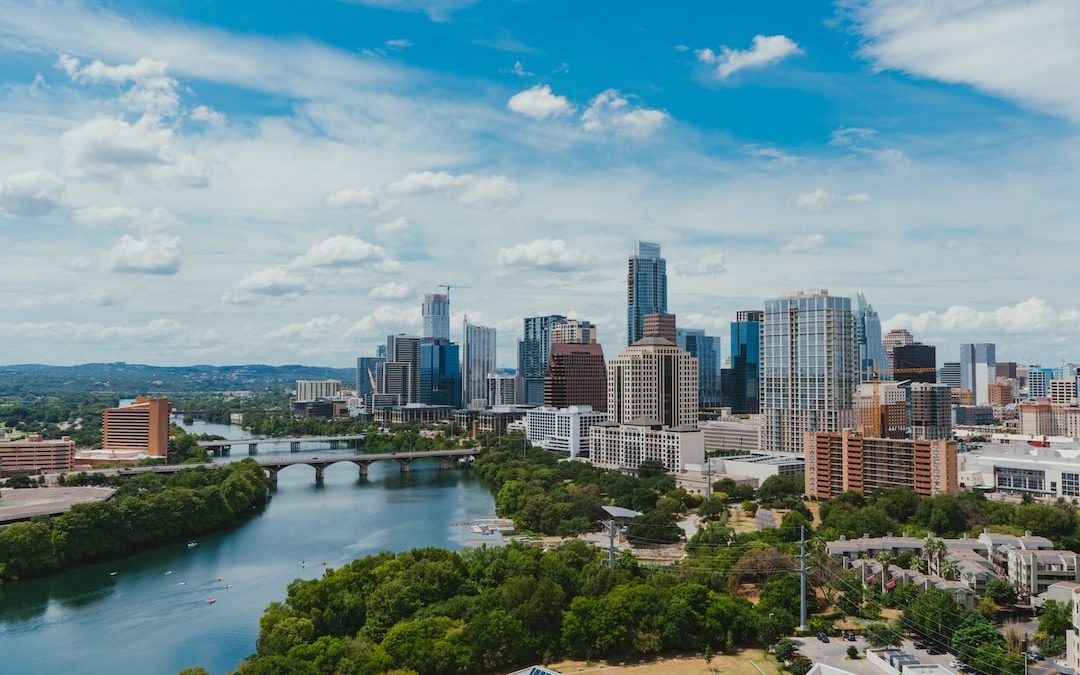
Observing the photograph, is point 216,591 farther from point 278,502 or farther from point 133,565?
point 278,502

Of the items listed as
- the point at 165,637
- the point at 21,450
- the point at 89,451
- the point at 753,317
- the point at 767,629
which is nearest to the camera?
the point at 767,629

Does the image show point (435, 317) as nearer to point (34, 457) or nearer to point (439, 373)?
point (439, 373)

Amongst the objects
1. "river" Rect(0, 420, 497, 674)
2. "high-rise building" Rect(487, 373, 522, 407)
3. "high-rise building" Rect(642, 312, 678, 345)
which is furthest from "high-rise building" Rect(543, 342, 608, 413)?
"river" Rect(0, 420, 497, 674)

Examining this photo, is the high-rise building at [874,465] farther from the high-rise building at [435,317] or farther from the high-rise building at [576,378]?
the high-rise building at [435,317]

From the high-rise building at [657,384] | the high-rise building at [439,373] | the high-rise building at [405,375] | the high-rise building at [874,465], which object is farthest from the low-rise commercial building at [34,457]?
the high-rise building at [439,373]

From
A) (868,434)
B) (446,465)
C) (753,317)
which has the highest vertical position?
(753,317)

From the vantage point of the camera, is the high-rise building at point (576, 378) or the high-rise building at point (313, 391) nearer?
the high-rise building at point (576, 378)

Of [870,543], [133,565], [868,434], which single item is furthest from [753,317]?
[133,565]

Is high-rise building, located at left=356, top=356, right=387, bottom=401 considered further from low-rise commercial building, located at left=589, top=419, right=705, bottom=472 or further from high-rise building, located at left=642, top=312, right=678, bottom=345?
low-rise commercial building, located at left=589, top=419, right=705, bottom=472
